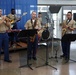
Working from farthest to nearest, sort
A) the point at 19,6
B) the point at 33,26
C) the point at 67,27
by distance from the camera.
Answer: the point at 19,6 → the point at 67,27 → the point at 33,26

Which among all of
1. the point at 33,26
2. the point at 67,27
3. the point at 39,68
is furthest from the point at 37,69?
the point at 67,27

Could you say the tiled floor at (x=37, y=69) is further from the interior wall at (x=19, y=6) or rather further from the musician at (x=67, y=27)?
Answer: the interior wall at (x=19, y=6)

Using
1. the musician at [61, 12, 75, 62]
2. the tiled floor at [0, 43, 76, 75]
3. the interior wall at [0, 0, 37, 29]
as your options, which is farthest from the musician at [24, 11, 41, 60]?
the interior wall at [0, 0, 37, 29]

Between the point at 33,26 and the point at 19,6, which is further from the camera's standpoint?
the point at 19,6

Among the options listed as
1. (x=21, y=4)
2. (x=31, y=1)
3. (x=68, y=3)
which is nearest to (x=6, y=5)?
(x=21, y=4)

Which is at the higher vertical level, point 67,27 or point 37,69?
point 67,27

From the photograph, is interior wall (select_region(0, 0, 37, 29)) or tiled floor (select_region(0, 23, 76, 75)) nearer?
tiled floor (select_region(0, 23, 76, 75))

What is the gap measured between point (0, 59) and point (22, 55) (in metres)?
1.00

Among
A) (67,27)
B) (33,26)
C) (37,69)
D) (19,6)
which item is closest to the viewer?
(37,69)

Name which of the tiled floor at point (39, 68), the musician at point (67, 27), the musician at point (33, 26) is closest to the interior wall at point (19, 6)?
the musician at point (33, 26)

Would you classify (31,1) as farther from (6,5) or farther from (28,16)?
(6,5)

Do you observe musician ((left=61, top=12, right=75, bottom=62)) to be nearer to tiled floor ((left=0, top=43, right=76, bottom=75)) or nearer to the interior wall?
tiled floor ((left=0, top=43, right=76, bottom=75))

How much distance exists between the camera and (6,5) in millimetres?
7723

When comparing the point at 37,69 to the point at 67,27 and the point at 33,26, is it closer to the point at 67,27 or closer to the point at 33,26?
the point at 33,26
